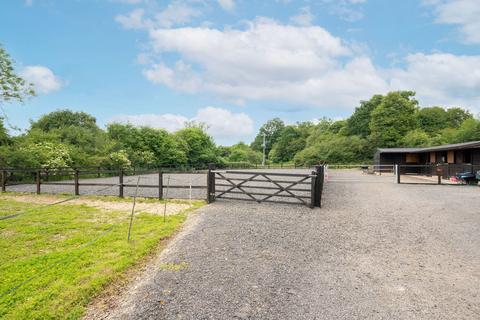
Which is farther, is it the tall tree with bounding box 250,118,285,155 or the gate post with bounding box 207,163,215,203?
the tall tree with bounding box 250,118,285,155

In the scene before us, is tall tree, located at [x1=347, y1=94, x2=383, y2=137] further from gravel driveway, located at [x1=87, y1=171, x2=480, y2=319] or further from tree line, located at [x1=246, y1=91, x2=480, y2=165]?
gravel driveway, located at [x1=87, y1=171, x2=480, y2=319]

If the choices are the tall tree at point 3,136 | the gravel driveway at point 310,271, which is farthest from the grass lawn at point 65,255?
the tall tree at point 3,136

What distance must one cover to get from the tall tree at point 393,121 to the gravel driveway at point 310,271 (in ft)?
152

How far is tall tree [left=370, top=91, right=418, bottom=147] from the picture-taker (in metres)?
49.2

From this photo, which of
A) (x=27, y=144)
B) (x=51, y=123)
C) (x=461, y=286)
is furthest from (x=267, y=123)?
(x=461, y=286)

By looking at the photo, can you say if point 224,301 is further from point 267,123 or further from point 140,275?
point 267,123

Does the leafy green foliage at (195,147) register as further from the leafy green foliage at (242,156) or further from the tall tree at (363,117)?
the tall tree at (363,117)

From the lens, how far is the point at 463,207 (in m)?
9.32

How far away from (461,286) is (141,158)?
31791 mm

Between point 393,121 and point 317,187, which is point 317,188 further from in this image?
point 393,121

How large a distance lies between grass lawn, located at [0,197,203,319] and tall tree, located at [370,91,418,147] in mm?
49754

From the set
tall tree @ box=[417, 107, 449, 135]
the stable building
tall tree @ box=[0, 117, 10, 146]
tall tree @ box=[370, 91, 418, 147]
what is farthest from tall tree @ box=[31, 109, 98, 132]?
tall tree @ box=[417, 107, 449, 135]

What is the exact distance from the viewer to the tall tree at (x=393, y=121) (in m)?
49.2

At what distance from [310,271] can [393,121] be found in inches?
2067
